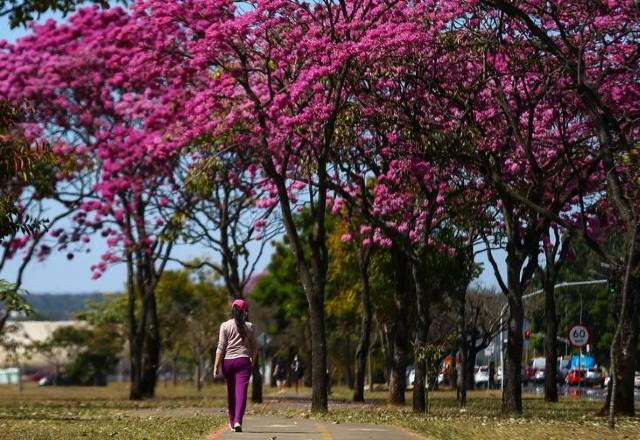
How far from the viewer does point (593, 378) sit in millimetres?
78938

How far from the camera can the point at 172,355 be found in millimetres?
107812

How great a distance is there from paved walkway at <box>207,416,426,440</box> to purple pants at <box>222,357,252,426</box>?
1.31 ft

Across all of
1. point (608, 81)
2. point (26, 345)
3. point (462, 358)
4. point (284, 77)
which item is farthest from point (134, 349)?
point (26, 345)

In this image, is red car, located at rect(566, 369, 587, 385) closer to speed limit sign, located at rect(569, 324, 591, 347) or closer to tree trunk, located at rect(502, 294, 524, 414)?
speed limit sign, located at rect(569, 324, 591, 347)

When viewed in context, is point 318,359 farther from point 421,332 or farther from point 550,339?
point 550,339

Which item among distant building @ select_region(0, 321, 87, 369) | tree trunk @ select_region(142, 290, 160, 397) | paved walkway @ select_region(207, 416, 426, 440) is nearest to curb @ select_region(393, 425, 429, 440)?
paved walkway @ select_region(207, 416, 426, 440)

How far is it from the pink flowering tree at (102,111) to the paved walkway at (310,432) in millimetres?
15400

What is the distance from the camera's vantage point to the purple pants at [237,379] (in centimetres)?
1911

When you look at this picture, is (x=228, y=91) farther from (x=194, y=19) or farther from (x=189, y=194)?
(x=189, y=194)

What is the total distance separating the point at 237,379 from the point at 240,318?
2.71 feet

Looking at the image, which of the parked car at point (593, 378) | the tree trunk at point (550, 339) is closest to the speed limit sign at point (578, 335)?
the tree trunk at point (550, 339)

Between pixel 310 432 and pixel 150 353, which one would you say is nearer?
pixel 310 432

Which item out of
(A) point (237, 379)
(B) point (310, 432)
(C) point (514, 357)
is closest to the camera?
(A) point (237, 379)

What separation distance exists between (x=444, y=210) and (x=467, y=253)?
6.09 metres
